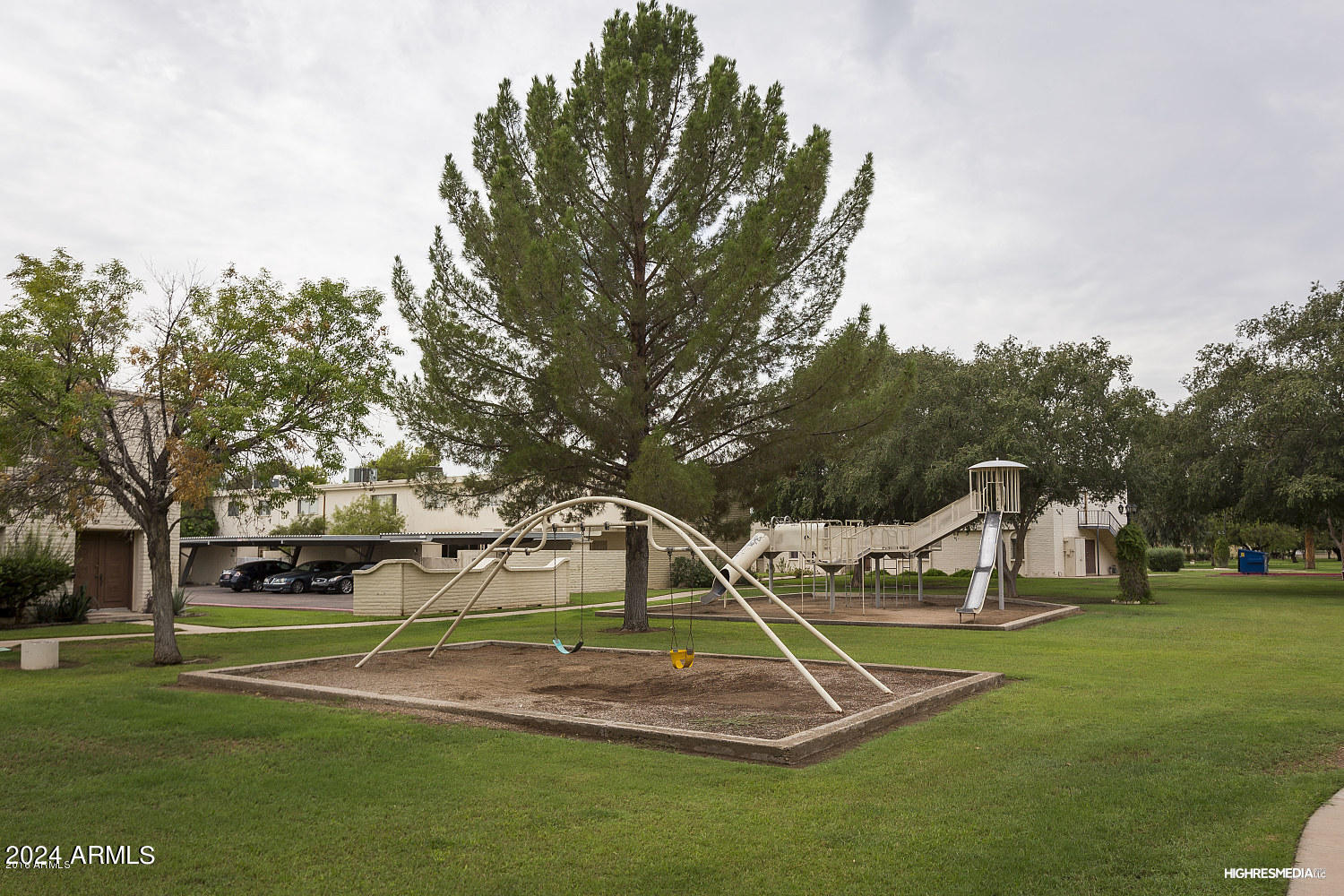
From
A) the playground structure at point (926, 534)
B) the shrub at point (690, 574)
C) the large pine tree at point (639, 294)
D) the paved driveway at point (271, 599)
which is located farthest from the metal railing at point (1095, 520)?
the paved driveway at point (271, 599)

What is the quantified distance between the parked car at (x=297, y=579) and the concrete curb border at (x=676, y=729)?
2777 centimetres

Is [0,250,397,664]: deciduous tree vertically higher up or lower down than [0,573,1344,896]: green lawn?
higher up

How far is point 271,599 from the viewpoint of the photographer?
35562 mm

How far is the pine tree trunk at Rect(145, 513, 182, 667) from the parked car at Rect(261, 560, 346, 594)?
25.4 m

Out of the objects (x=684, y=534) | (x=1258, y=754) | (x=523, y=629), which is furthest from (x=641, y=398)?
(x=1258, y=754)

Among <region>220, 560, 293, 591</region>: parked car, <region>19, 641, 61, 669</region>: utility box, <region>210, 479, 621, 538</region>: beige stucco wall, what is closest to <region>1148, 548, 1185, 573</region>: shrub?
<region>210, 479, 621, 538</region>: beige stucco wall

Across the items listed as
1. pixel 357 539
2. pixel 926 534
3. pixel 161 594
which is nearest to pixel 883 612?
pixel 926 534

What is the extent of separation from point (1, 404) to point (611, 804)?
13.1 meters

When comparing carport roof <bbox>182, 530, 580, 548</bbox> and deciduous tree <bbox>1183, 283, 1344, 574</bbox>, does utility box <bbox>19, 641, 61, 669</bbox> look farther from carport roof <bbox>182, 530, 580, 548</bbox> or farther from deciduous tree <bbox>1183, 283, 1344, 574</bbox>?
deciduous tree <bbox>1183, 283, 1344, 574</bbox>

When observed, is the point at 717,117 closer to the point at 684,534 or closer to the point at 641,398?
the point at 641,398

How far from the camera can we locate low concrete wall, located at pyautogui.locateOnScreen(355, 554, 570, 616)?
27219 mm

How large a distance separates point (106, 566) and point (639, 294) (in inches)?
671

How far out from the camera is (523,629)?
22125 mm

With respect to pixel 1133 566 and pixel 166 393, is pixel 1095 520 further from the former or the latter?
pixel 166 393
